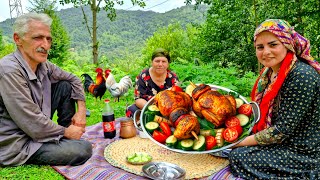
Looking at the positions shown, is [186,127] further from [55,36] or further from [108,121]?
[55,36]

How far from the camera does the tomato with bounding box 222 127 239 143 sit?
2.63 m

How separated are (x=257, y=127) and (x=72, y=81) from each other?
Result: 6.85 feet

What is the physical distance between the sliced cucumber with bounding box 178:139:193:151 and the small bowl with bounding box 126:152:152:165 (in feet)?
2.06

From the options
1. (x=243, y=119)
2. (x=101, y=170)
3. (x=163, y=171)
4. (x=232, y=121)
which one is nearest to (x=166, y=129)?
(x=163, y=171)

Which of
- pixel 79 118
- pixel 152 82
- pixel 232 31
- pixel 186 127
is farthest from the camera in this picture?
pixel 232 31

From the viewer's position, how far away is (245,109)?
2.79 meters

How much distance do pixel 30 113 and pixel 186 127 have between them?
1.46 metres

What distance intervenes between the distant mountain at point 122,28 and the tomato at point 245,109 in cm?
3196

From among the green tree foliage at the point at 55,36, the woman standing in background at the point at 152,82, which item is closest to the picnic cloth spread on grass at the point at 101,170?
the woman standing in background at the point at 152,82

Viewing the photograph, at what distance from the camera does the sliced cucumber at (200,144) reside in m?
2.67

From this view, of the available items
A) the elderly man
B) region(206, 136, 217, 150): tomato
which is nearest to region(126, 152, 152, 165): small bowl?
the elderly man

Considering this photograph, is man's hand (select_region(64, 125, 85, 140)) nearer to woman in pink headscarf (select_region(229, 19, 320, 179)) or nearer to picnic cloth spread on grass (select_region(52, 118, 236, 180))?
picnic cloth spread on grass (select_region(52, 118, 236, 180))

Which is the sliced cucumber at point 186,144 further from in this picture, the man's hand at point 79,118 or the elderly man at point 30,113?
the man's hand at point 79,118

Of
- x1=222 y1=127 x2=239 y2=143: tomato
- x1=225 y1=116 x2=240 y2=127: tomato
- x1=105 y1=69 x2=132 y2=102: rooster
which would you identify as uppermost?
x1=225 y1=116 x2=240 y2=127: tomato
